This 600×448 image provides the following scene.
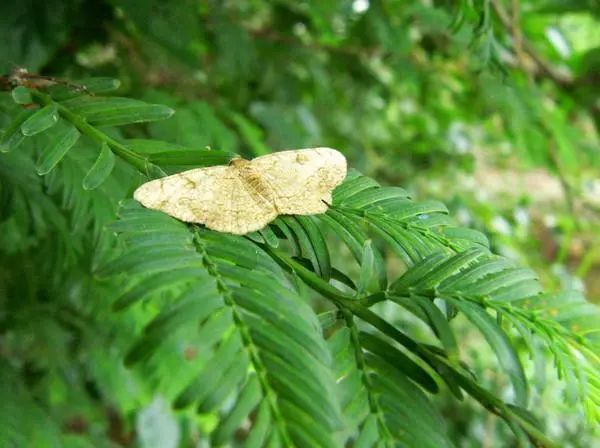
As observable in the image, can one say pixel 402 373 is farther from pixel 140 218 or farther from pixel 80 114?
pixel 80 114

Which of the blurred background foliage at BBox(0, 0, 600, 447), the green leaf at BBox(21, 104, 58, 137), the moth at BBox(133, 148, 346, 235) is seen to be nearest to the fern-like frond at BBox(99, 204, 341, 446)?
the moth at BBox(133, 148, 346, 235)

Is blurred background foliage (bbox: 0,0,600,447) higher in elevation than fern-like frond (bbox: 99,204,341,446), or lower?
lower

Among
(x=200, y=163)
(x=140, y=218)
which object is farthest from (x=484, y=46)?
(x=140, y=218)

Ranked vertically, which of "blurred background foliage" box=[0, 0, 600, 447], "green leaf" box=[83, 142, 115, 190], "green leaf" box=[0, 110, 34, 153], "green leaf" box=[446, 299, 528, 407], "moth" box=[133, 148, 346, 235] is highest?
"green leaf" box=[446, 299, 528, 407]

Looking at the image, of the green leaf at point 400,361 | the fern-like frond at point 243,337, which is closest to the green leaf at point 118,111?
the fern-like frond at point 243,337

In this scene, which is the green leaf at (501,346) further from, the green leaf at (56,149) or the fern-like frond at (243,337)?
the green leaf at (56,149)

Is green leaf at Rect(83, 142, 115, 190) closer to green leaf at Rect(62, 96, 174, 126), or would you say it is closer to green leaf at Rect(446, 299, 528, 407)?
green leaf at Rect(62, 96, 174, 126)

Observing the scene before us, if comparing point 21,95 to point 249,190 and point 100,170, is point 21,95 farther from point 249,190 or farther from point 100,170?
point 249,190
